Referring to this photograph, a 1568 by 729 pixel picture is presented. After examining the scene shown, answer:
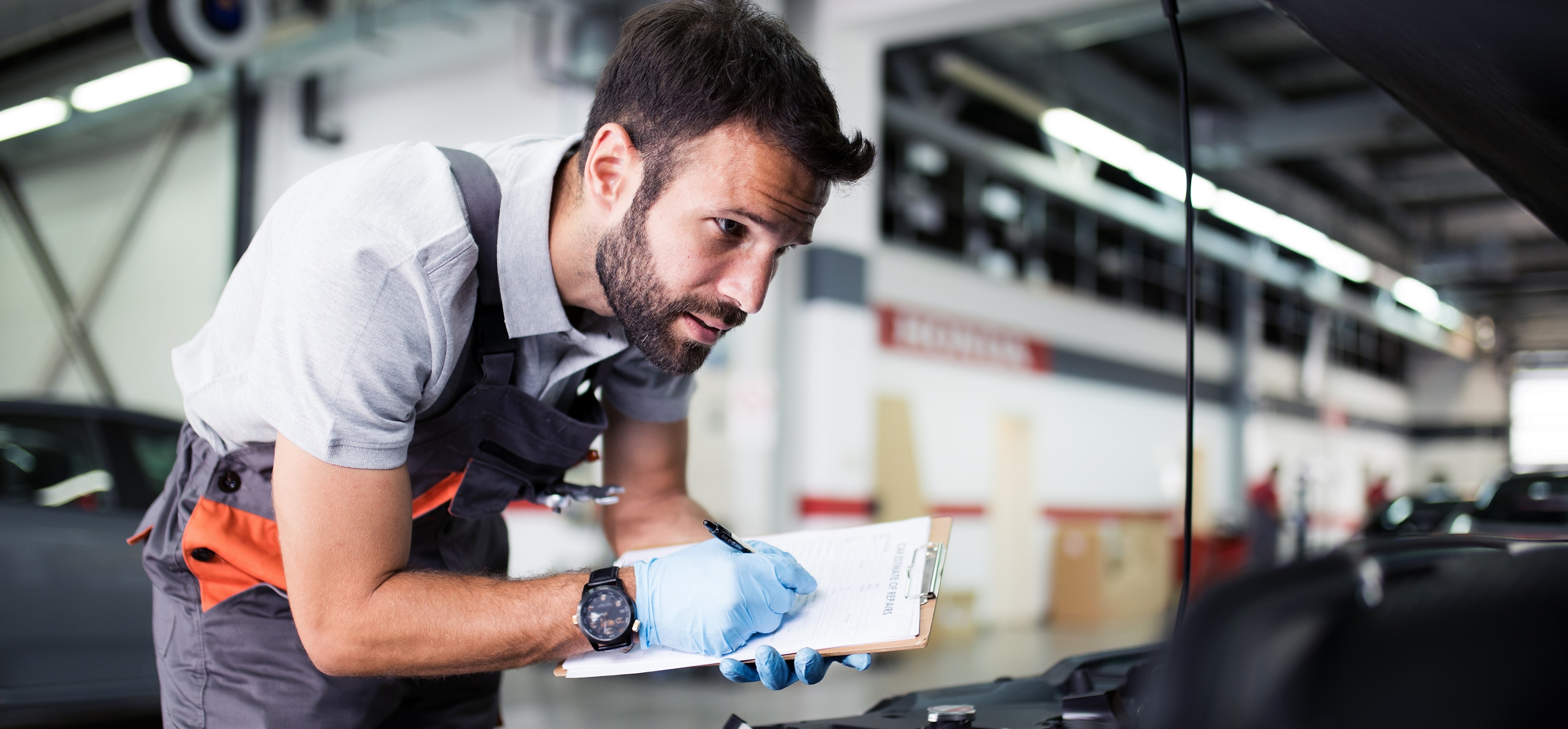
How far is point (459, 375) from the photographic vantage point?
3.80 ft

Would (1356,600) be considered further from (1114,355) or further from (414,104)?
(1114,355)

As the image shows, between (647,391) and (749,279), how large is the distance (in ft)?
1.33

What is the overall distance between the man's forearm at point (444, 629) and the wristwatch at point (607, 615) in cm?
1

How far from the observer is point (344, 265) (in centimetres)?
97

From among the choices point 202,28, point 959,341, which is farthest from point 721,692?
point 959,341

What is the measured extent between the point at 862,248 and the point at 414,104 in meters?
3.32

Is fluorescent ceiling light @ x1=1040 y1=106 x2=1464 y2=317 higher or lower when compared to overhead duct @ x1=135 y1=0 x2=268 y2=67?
higher

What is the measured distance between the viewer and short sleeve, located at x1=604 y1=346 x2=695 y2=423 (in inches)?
56.7

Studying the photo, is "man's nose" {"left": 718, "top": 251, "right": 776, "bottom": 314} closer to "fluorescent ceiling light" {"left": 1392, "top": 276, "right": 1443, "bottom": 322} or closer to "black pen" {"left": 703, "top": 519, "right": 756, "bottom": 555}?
"black pen" {"left": 703, "top": 519, "right": 756, "bottom": 555}

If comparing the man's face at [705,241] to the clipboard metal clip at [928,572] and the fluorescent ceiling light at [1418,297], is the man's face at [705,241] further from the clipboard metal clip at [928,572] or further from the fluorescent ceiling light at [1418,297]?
the fluorescent ceiling light at [1418,297]

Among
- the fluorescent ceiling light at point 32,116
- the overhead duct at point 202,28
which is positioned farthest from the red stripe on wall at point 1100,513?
the fluorescent ceiling light at point 32,116

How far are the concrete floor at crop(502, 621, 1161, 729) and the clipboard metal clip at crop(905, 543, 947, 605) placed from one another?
190 cm

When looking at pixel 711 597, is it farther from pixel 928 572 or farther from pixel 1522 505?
pixel 1522 505

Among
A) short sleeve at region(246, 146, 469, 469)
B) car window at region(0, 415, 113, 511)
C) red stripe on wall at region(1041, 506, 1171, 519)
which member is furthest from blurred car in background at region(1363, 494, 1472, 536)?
red stripe on wall at region(1041, 506, 1171, 519)
